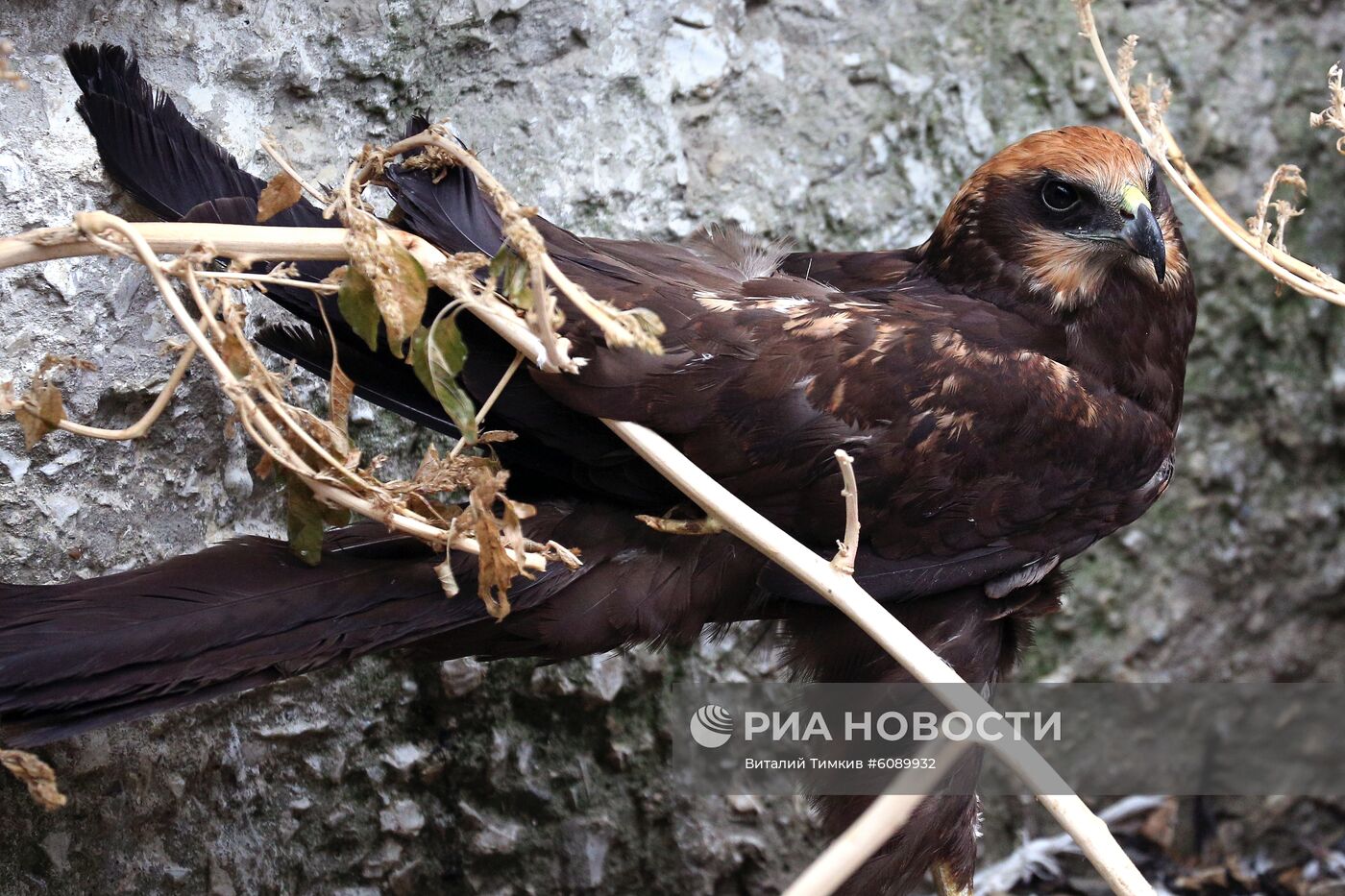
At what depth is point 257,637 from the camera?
1.85 m

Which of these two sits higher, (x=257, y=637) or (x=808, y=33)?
(x=808, y=33)

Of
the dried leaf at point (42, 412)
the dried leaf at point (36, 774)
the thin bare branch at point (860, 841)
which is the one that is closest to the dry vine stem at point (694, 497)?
the thin bare branch at point (860, 841)

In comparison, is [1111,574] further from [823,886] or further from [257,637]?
[257,637]

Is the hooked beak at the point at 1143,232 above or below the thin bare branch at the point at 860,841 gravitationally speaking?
above

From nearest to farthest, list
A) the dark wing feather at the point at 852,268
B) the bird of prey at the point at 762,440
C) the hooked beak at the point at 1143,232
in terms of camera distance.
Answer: the bird of prey at the point at 762,440, the hooked beak at the point at 1143,232, the dark wing feather at the point at 852,268

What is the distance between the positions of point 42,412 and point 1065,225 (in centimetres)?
165

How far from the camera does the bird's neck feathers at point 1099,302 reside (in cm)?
230

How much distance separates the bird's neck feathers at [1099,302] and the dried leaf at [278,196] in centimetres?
123

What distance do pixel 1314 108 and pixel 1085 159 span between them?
1.58m

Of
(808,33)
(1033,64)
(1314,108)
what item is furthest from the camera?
(1314,108)

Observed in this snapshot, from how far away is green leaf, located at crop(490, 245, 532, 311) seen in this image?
62.2 inches

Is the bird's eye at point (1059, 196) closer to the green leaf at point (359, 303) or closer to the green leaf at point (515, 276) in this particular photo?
the green leaf at point (515, 276)

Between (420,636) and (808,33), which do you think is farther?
(808,33)

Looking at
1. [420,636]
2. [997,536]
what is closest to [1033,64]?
[997,536]
